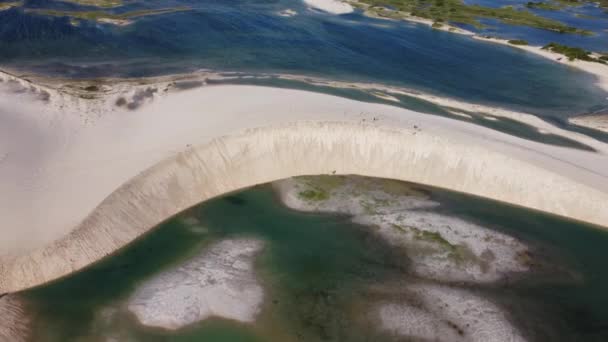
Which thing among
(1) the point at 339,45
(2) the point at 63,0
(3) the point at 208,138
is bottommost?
(3) the point at 208,138

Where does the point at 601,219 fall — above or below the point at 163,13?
below

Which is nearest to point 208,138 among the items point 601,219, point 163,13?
point 601,219

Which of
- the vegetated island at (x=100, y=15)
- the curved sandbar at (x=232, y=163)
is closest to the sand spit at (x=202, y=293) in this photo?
the curved sandbar at (x=232, y=163)

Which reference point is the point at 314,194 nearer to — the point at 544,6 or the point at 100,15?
the point at 100,15

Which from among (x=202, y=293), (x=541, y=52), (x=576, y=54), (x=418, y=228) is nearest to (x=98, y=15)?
(x=202, y=293)

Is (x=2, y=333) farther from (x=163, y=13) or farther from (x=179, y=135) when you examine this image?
(x=163, y=13)

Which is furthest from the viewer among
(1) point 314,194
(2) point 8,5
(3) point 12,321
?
(2) point 8,5
